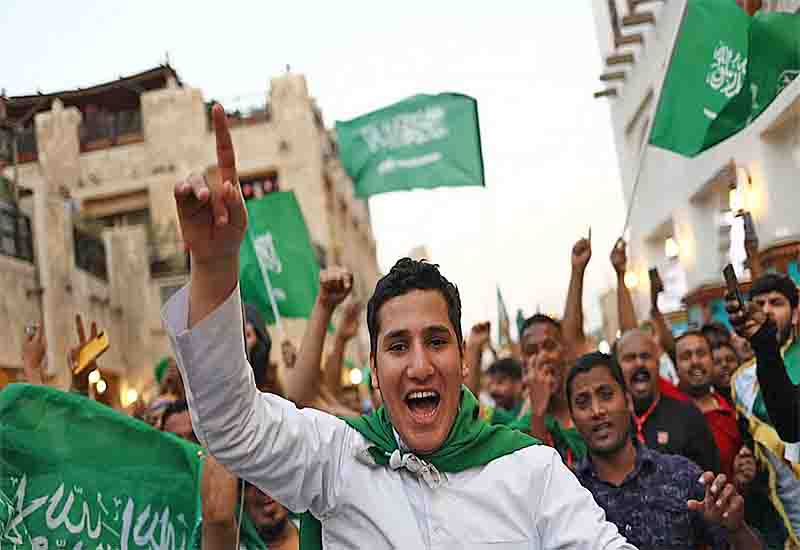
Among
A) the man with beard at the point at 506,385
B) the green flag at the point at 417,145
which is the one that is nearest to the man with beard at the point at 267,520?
the man with beard at the point at 506,385

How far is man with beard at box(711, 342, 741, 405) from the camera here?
5373mm

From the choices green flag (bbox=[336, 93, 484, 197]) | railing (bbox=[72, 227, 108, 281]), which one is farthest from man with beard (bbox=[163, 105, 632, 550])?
railing (bbox=[72, 227, 108, 281])

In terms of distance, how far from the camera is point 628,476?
3348 millimetres

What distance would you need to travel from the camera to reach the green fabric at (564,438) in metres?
3.82

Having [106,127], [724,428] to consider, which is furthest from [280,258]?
[106,127]

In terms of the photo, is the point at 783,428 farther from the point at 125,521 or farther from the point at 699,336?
the point at 125,521

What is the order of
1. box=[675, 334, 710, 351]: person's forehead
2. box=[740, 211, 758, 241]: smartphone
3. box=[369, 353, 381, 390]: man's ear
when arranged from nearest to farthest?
box=[369, 353, 381, 390]: man's ear
box=[740, 211, 758, 241]: smartphone
box=[675, 334, 710, 351]: person's forehead

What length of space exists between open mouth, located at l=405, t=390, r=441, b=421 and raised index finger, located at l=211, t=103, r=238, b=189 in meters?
0.65

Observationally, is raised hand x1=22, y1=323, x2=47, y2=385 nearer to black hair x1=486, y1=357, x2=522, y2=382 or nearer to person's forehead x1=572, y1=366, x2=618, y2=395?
person's forehead x1=572, y1=366, x2=618, y2=395

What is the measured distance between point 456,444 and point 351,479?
0.25m

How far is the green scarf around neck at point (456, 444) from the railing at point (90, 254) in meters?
13.4

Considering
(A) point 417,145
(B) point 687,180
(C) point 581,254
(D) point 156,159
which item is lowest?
(C) point 581,254

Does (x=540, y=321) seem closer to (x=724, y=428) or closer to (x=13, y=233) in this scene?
(x=724, y=428)

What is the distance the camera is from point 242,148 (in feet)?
79.3
